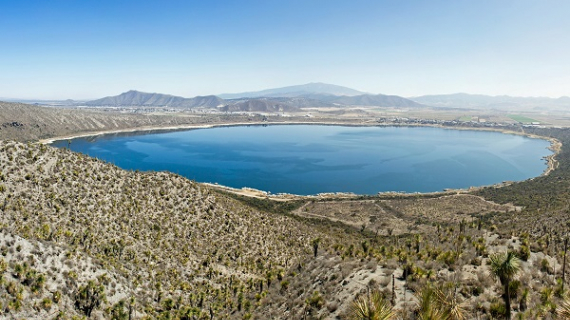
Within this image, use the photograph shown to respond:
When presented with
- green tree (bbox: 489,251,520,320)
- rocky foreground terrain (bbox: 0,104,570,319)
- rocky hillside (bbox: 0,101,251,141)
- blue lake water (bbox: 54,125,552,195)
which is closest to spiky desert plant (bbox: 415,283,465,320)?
rocky foreground terrain (bbox: 0,104,570,319)

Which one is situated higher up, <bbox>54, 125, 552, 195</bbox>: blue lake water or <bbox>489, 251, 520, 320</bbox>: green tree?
<bbox>489, 251, 520, 320</bbox>: green tree

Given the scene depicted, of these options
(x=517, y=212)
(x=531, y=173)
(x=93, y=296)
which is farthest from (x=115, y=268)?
(x=531, y=173)

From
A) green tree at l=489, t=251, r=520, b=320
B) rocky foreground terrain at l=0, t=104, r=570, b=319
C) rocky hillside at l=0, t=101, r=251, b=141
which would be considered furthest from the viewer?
rocky hillside at l=0, t=101, r=251, b=141

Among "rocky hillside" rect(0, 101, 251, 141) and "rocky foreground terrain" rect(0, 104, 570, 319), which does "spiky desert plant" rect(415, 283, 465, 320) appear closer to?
"rocky foreground terrain" rect(0, 104, 570, 319)

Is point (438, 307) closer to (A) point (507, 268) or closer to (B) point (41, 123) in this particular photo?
(A) point (507, 268)

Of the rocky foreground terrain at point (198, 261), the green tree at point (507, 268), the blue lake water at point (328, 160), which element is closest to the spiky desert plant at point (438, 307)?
the rocky foreground terrain at point (198, 261)

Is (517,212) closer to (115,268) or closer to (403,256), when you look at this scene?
(403,256)

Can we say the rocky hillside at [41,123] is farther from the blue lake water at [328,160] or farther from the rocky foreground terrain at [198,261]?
the rocky foreground terrain at [198,261]
